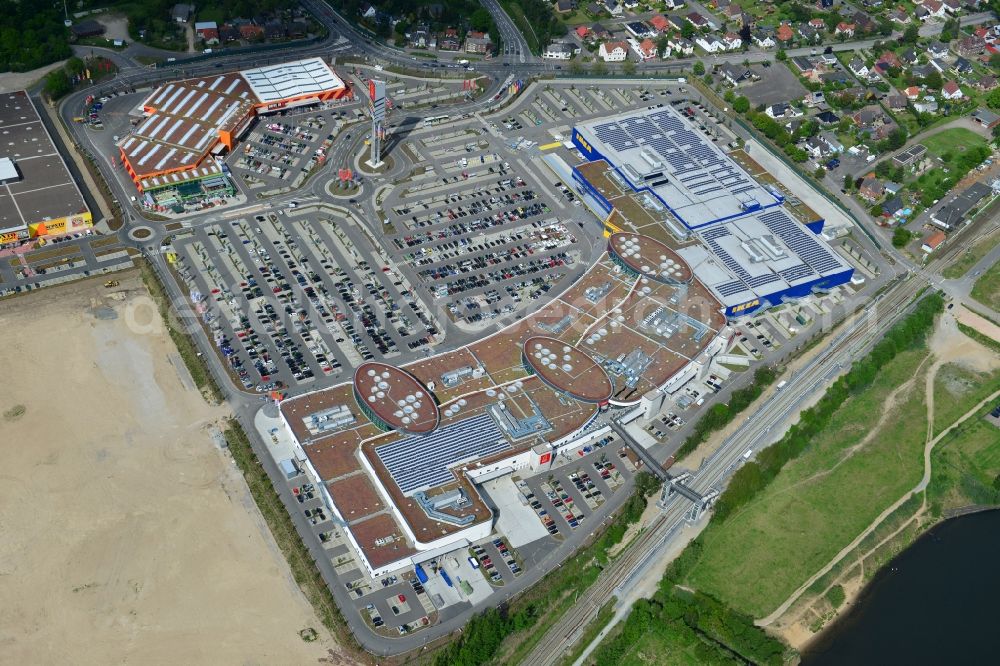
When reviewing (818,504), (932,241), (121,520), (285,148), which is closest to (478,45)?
(285,148)

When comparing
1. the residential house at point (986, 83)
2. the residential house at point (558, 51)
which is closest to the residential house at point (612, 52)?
the residential house at point (558, 51)

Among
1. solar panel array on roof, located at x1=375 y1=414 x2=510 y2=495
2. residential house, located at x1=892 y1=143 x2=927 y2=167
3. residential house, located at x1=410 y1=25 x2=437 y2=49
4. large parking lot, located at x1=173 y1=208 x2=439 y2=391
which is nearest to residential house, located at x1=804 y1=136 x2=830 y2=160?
residential house, located at x1=892 y1=143 x2=927 y2=167

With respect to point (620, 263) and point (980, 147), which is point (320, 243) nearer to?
point (620, 263)

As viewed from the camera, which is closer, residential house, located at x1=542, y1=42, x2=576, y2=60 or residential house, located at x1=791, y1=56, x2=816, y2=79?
residential house, located at x1=542, y1=42, x2=576, y2=60

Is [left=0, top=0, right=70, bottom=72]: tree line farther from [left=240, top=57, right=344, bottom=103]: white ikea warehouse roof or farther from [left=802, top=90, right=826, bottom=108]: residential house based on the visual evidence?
[left=802, top=90, right=826, bottom=108]: residential house

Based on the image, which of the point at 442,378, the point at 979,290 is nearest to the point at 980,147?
the point at 979,290

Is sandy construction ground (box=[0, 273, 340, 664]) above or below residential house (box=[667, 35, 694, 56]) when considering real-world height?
below
